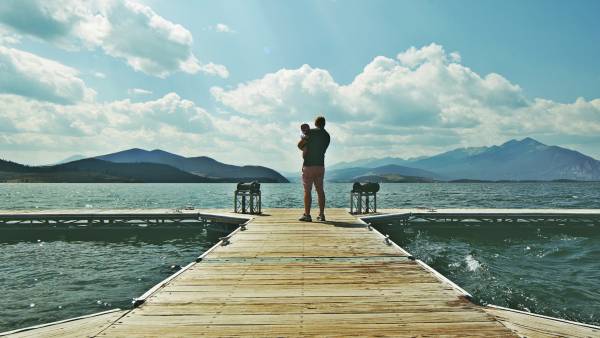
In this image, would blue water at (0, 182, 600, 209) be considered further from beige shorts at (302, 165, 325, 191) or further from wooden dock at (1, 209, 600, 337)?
wooden dock at (1, 209, 600, 337)

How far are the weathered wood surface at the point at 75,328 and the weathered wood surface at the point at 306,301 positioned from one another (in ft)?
0.50

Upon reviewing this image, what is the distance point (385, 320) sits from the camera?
3990mm

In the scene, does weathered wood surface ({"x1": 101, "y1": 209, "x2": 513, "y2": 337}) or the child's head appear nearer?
weathered wood surface ({"x1": 101, "y1": 209, "x2": 513, "y2": 337})

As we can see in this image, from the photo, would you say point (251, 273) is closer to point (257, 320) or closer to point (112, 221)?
point (257, 320)

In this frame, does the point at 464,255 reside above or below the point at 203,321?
below

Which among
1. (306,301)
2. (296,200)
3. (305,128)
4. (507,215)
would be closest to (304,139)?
(305,128)

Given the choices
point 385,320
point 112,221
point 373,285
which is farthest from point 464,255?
point 112,221

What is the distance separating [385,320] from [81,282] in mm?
10489

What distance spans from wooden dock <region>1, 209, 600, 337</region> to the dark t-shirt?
15.9 ft

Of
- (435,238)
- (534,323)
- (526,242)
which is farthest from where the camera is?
(435,238)

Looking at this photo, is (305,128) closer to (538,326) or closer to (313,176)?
(313,176)

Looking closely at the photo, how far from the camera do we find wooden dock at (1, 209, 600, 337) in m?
3.76

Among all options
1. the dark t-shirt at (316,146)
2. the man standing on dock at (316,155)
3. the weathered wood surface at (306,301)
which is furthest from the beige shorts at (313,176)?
the weathered wood surface at (306,301)

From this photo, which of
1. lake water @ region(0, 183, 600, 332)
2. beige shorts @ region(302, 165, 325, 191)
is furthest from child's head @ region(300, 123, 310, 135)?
lake water @ region(0, 183, 600, 332)
